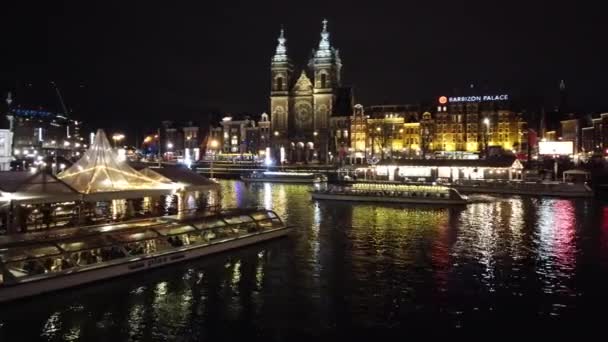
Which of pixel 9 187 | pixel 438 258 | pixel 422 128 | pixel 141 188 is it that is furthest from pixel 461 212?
pixel 422 128

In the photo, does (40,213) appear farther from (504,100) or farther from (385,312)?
(504,100)

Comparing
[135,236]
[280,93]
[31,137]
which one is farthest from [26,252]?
[31,137]

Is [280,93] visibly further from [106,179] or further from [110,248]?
[110,248]

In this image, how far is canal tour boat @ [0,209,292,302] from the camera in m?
20.2

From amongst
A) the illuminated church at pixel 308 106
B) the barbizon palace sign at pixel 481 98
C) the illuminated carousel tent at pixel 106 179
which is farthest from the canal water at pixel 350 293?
the illuminated church at pixel 308 106

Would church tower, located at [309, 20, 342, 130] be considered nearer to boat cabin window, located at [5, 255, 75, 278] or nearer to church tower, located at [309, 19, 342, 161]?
church tower, located at [309, 19, 342, 161]

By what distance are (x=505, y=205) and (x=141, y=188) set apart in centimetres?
3506

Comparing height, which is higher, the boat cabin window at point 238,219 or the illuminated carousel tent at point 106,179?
the illuminated carousel tent at point 106,179

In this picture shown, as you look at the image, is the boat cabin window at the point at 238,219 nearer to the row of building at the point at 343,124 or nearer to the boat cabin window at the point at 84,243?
the boat cabin window at the point at 84,243

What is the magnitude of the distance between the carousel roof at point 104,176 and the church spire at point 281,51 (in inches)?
4505

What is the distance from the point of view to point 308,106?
475 feet

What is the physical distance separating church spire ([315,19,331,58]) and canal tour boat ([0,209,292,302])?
11527 cm

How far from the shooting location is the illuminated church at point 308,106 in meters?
141

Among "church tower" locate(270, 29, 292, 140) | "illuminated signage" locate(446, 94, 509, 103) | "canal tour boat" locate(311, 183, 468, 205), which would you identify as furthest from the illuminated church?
"canal tour boat" locate(311, 183, 468, 205)
